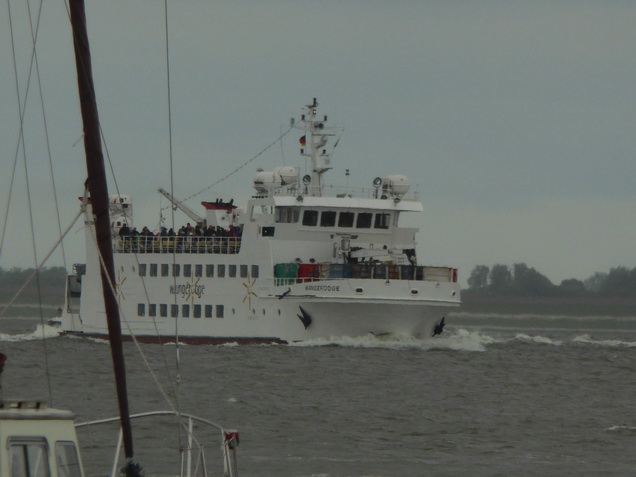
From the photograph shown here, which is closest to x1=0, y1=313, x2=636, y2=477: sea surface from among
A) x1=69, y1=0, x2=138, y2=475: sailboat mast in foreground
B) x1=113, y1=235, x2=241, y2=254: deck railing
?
x1=69, y1=0, x2=138, y2=475: sailboat mast in foreground

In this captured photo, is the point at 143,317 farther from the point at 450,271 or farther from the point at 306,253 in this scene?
the point at 450,271

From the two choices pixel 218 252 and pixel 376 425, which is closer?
pixel 376 425

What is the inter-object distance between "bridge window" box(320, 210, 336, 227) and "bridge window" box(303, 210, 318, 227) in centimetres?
31

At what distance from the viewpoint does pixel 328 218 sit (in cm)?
6153

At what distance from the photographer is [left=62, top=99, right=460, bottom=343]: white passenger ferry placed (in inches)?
2296

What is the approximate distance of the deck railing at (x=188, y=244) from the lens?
2480 inches

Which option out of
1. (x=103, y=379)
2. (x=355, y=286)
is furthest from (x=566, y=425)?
Result: (x=355, y=286)

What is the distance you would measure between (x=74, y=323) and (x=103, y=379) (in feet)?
85.2

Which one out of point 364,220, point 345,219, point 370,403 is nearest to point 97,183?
point 370,403

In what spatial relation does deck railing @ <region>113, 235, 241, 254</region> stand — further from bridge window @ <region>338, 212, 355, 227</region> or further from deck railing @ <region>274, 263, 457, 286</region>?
bridge window @ <region>338, 212, 355, 227</region>

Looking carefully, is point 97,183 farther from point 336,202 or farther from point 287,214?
point 287,214

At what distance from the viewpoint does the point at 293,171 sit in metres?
64.6

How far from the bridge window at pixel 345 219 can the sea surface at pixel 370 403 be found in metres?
5.45

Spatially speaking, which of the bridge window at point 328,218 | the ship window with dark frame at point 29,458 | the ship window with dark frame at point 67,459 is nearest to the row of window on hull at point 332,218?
the bridge window at point 328,218
